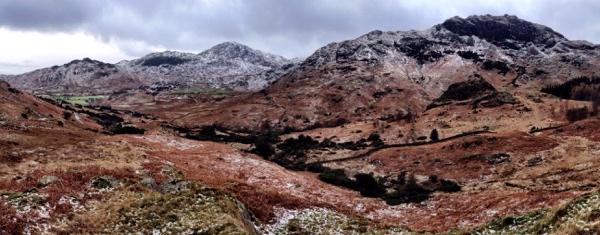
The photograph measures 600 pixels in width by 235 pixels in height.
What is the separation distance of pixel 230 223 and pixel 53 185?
12511mm

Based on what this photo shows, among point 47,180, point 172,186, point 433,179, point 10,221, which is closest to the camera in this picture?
point 10,221

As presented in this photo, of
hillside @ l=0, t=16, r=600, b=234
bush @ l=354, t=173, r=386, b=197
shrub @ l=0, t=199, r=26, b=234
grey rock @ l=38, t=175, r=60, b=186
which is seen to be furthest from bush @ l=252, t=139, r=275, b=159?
shrub @ l=0, t=199, r=26, b=234

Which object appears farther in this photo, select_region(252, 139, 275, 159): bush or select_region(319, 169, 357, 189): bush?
select_region(252, 139, 275, 159): bush

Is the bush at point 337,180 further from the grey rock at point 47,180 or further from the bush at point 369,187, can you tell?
the grey rock at point 47,180

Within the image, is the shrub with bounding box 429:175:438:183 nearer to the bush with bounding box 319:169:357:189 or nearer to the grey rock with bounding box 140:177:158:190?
the bush with bounding box 319:169:357:189

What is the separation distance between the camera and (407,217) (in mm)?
36750

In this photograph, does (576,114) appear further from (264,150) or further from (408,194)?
(264,150)

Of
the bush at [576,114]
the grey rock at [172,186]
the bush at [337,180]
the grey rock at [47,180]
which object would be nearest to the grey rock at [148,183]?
the grey rock at [172,186]

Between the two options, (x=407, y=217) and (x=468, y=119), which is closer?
(x=407, y=217)

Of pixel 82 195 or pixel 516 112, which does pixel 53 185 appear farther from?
pixel 516 112

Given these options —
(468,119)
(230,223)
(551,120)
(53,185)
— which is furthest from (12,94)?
(551,120)

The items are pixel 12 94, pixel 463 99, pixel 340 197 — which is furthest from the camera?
pixel 463 99

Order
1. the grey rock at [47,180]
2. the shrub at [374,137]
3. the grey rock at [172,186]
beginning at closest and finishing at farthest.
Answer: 1. the grey rock at [47,180]
2. the grey rock at [172,186]
3. the shrub at [374,137]

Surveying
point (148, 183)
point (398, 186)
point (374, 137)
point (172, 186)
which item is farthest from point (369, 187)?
point (374, 137)
